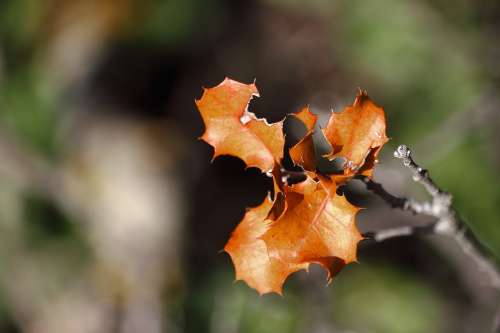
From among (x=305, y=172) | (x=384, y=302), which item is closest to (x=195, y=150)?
(x=384, y=302)

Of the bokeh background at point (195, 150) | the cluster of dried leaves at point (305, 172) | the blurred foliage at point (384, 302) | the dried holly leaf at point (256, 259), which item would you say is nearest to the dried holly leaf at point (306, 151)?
the cluster of dried leaves at point (305, 172)

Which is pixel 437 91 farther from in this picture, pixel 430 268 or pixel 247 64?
pixel 247 64

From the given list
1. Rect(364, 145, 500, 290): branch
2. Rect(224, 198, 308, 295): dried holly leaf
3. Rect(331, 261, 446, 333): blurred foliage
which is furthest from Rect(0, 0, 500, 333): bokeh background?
Rect(224, 198, 308, 295): dried holly leaf

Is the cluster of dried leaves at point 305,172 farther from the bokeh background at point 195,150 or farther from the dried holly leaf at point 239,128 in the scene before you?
the bokeh background at point 195,150

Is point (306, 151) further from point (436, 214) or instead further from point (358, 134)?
point (436, 214)

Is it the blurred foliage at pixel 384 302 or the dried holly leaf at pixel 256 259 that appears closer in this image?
the dried holly leaf at pixel 256 259
